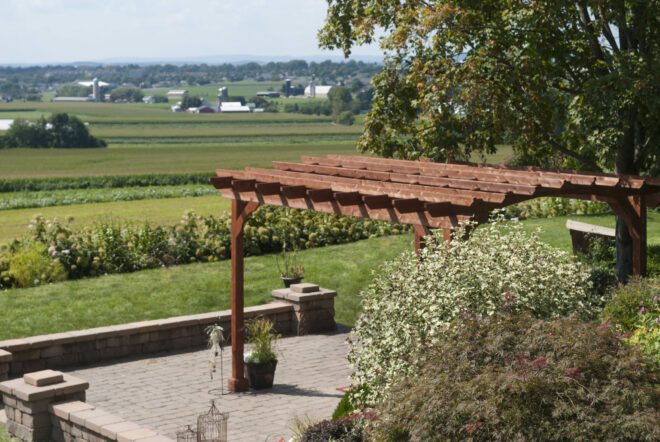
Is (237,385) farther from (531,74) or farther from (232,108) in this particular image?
(232,108)

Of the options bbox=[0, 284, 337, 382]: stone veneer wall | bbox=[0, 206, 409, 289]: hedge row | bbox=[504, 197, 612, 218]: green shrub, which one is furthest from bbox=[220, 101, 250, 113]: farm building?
bbox=[0, 284, 337, 382]: stone veneer wall

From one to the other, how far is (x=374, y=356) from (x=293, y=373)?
4579mm

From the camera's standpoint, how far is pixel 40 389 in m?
8.63

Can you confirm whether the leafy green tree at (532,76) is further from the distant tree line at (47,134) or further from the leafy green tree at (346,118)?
the leafy green tree at (346,118)

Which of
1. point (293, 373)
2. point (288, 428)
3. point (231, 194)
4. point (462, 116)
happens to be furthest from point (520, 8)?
point (288, 428)

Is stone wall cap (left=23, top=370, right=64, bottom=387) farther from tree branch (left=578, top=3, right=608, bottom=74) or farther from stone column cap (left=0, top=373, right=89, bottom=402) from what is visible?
tree branch (left=578, top=3, right=608, bottom=74)

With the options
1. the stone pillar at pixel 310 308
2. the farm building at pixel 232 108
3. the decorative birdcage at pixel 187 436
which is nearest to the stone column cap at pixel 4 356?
the decorative birdcage at pixel 187 436

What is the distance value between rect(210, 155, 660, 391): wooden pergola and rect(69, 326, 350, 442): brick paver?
58cm

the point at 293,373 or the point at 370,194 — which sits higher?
the point at 370,194

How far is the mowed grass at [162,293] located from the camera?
1396 centimetres

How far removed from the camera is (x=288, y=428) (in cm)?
922

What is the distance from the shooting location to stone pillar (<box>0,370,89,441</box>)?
8586 mm

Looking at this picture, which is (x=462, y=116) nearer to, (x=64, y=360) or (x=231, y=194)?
(x=231, y=194)

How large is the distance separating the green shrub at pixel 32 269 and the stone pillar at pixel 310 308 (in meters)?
5.09
